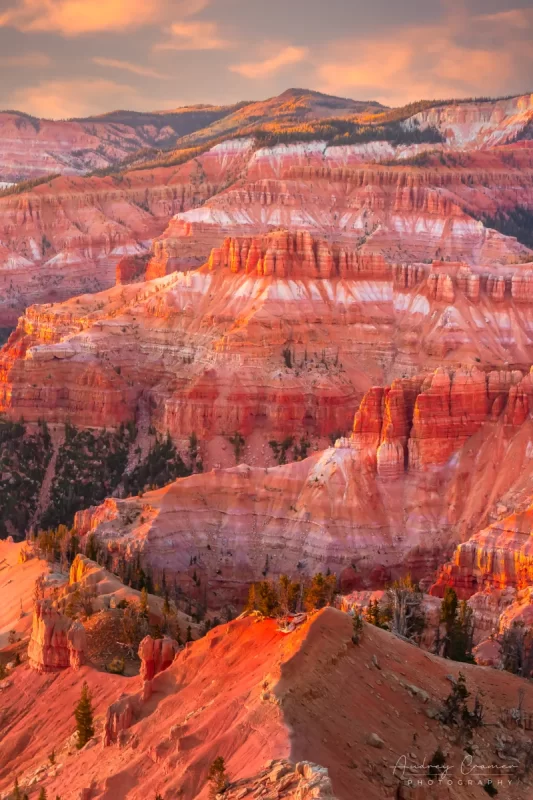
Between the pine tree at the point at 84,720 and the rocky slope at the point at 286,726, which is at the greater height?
the rocky slope at the point at 286,726

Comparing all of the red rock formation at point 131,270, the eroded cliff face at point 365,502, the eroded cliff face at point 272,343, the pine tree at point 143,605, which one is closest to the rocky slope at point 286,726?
the pine tree at point 143,605

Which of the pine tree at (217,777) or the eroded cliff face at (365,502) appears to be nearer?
the pine tree at (217,777)

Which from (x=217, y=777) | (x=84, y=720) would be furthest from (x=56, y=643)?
(x=217, y=777)

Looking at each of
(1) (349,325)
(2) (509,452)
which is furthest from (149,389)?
(2) (509,452)

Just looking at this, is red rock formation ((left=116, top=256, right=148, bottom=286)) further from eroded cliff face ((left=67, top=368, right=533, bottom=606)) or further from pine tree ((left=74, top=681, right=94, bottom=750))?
pine tree ((left=74, top=681, right=94, bottom=750))

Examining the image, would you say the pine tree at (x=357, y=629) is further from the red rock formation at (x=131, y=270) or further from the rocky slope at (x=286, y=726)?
the red rock formation at (x=131, y=270)

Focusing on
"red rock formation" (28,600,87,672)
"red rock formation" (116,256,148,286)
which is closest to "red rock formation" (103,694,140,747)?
"red rock formation" (28,600,87,672)

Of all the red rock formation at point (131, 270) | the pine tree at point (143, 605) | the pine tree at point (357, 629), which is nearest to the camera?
the pine tree at point (357, 629)
